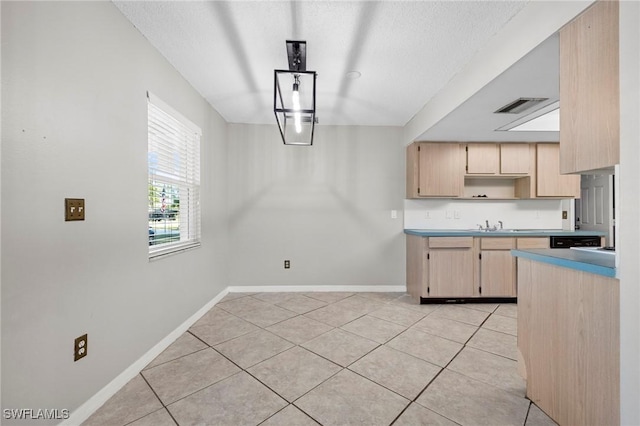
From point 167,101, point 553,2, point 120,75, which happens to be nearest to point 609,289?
point 553,2

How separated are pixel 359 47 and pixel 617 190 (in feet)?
6.01

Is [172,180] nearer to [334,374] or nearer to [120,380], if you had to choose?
[120,380]

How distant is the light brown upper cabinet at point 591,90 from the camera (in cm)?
118

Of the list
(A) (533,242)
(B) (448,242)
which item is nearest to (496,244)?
(A) (533,242)

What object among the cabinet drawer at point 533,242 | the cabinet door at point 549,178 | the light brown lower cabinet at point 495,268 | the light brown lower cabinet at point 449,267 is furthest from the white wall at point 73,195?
the cabinet door at point 549,178

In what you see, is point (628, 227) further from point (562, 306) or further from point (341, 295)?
point (341, 295)

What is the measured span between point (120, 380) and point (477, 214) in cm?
456

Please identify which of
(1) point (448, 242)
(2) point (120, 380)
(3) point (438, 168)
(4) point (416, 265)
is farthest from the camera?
(3) point (438, 168)

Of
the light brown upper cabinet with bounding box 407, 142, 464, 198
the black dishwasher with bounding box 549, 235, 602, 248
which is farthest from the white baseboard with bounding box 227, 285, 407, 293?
the black dishwasher with bounding box 549, 235, 602, 248

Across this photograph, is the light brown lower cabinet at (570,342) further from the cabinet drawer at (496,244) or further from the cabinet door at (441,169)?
the cabinet door at (441,169)

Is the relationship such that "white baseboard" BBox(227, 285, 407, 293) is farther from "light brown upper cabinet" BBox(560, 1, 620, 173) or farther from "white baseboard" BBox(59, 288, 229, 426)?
"light brown upper cabinet" BBox(560, 1, 620, 173)

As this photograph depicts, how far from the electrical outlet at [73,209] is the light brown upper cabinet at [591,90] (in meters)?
2.68

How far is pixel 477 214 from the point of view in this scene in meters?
4.03

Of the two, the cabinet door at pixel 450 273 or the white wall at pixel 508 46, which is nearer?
the white wall at pixel 508 46
